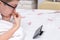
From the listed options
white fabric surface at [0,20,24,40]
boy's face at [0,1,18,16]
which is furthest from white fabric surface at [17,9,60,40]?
boy's face at [0,1,18,16]

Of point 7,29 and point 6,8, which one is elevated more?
point 6,8

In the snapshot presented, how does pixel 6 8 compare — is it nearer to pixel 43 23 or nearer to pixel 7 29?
pixel 7 29

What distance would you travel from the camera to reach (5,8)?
0.97m

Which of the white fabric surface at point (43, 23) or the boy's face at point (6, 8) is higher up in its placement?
the boy's face at point (6, 8)

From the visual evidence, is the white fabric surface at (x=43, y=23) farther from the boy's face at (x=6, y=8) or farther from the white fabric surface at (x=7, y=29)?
the boy's face at (x=6, y=8)

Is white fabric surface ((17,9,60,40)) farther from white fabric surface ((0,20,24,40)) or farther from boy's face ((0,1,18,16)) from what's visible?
boy's face ((0,1,18,16))

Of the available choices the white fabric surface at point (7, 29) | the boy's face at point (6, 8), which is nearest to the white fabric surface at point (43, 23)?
the white fabric surface at point (7, 29)

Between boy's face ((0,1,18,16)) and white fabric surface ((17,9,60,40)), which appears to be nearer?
boy's face ((0,1,18,16))

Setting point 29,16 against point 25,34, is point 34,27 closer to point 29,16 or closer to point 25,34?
point 25,34

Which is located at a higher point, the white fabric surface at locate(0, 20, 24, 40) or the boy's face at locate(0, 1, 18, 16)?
the boy's face at locate(0, 1, 18, 16)

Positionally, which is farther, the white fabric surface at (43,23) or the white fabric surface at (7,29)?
the white fabric surface at (43,23)

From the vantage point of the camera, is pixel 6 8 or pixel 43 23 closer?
pixel 6 8

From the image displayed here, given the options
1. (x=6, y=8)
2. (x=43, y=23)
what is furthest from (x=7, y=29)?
(x=43, y=23)

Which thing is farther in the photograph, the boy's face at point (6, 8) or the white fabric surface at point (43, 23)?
the white fabric surface at point (43, 23)
